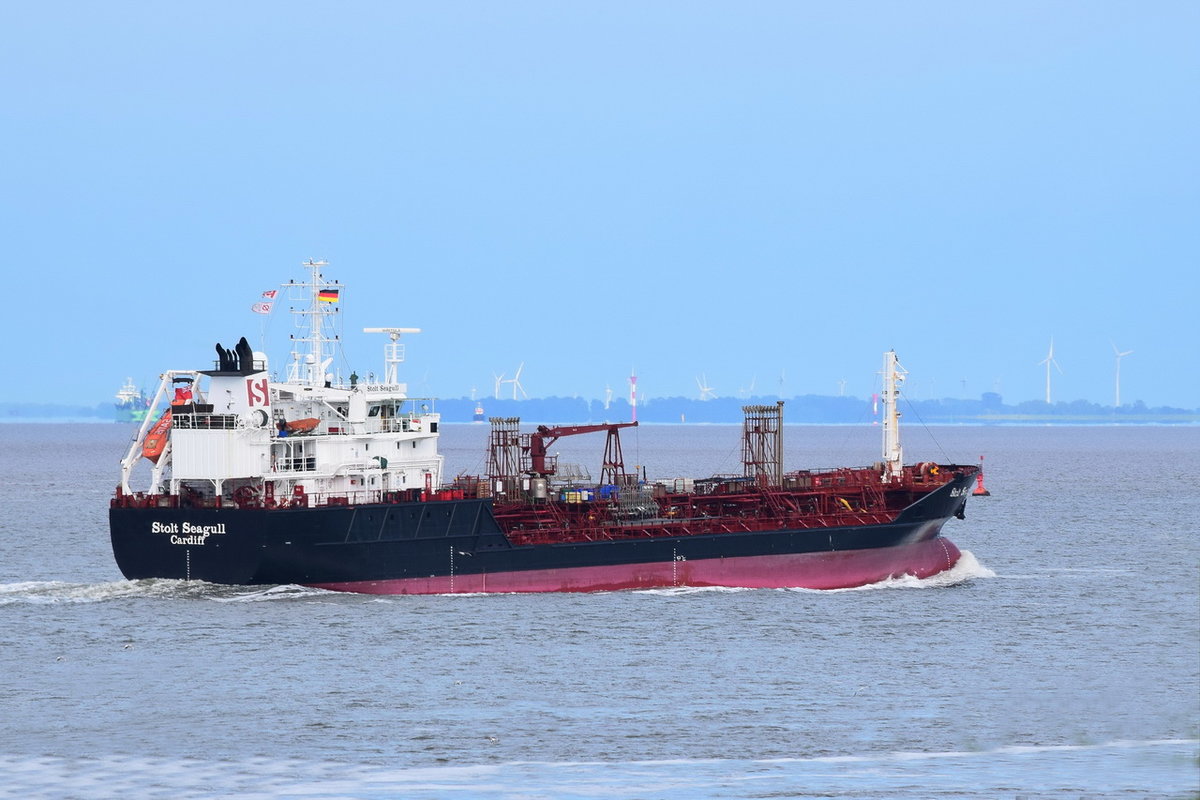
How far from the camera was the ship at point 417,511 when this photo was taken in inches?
1973

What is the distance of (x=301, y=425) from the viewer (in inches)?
2069

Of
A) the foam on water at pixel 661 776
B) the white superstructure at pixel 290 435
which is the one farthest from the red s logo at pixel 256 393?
the foam on water at pixel 661 776

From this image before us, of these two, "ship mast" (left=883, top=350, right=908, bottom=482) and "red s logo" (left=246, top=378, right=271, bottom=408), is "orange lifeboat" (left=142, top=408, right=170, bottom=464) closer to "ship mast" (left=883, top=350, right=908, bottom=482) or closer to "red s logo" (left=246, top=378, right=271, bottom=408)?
"red s logo" (left=246, top=378, right=271, bottom=408)

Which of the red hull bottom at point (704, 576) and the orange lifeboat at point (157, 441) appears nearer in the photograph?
the orange lifeboat at point (157, 441)

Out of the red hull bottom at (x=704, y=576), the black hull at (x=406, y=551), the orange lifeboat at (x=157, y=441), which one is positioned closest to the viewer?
the black hull at (x=406, y=551)

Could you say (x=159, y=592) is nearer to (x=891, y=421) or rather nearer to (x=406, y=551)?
(x=406, y=551)

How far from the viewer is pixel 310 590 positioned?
50.4 m

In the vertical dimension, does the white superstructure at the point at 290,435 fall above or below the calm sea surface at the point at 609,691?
above

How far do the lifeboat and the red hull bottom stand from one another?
5.08 meters

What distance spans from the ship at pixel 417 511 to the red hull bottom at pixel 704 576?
5cm

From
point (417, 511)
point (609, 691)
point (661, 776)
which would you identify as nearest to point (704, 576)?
point (417, 511)

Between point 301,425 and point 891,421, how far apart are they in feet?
76.5

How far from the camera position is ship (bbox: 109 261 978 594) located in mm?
50125

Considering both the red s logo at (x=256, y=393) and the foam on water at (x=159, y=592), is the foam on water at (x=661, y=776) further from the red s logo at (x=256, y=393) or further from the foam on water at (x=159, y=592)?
the red s logo at (x=256, y=393)
